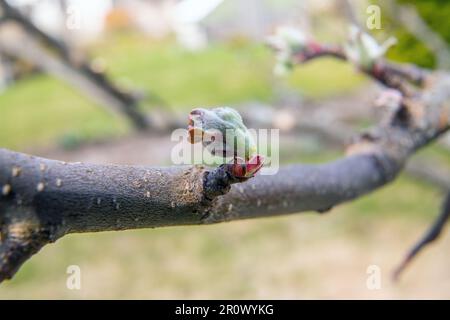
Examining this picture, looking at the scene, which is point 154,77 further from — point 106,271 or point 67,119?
point 106,271

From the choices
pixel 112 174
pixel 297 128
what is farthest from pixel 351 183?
pixel 297 128

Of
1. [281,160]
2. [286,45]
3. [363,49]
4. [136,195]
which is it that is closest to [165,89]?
[281,160]

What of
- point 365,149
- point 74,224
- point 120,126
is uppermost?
point 120,126

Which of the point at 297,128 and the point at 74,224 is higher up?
the point at 297,128

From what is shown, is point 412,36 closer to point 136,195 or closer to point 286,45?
point 286,45

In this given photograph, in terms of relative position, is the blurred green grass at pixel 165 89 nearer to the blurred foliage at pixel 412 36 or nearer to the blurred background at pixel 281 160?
the blurred background at pixel 281 160

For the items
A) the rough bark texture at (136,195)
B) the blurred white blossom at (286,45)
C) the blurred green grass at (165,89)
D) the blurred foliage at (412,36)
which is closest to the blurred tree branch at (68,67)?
the blurred green grass at (165,89)

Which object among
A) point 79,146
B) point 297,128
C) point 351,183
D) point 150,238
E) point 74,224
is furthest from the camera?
point 79,146
